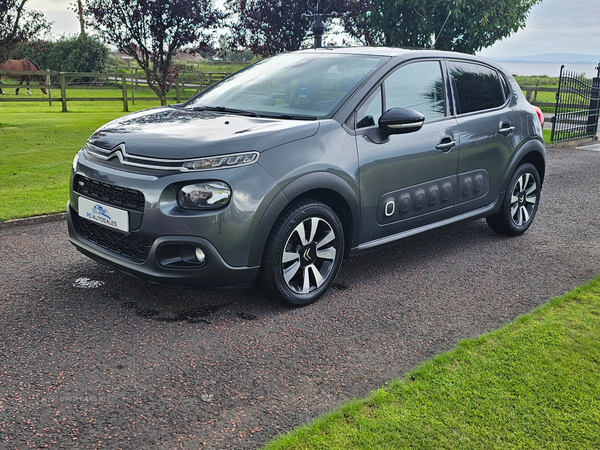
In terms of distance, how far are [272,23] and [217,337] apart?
14001 mm

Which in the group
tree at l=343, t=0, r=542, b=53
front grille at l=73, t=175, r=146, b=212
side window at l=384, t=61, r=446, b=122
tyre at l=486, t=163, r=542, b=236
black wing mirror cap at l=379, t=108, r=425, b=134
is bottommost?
tyre at l=486, t=163, r=542, b=236

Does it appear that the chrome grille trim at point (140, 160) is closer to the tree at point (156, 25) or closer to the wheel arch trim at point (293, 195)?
the wheel arch trim at point (293, 195)

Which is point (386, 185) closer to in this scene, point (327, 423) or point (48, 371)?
point (327, 423)

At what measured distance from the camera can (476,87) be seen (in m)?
5.41

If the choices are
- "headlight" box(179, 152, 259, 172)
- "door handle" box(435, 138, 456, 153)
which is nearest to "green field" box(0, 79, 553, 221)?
"headlight" box(179, 152, 259, 172)

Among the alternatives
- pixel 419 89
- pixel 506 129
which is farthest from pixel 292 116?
pixel 506 129

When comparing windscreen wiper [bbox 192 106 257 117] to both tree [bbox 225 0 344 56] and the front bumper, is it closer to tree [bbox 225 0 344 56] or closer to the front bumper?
the front bumper

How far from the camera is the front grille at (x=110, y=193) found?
3.66m

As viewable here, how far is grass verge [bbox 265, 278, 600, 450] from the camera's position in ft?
8.62

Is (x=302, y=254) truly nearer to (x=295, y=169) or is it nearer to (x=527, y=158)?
(x=295, y=169)

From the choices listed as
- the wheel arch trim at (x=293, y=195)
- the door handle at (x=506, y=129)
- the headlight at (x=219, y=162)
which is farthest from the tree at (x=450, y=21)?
the headlight at (x=219, y=162)

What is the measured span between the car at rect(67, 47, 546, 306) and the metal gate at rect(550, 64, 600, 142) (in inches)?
371

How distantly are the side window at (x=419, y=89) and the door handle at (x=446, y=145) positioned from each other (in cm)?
21

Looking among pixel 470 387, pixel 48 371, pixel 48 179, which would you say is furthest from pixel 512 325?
pixel 48 179
